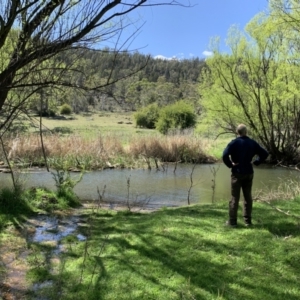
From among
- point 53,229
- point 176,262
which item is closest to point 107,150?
point 53,229

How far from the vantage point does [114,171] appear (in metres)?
20.2

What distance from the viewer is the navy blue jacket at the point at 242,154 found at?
6.51 m

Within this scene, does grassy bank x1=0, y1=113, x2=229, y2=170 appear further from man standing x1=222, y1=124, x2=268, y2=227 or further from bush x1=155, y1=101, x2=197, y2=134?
man standing x1=222, y1=124, x2=268, y2=227

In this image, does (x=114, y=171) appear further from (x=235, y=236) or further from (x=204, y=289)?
(x=204, y=289)

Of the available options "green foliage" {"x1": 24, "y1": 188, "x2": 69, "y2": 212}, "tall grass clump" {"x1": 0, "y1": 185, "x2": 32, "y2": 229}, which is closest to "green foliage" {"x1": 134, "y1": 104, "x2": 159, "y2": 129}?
"green foliage" {"x1": 24, "y1": 188, "x2": 69, "y2": 212}

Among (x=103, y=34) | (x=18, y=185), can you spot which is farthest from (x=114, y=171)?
(x=103, y=34)

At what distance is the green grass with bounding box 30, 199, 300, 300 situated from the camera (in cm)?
430

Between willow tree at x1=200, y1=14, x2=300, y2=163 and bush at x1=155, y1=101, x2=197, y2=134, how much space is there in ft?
31.9

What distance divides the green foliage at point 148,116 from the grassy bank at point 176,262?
130ft

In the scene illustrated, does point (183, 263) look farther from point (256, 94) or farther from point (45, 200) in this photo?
point (256, 94)

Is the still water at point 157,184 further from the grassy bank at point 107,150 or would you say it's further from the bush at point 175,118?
the bush at point 175,118

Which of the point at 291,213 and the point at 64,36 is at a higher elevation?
the point at 64,36

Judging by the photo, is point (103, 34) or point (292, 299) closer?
point (292, 299)

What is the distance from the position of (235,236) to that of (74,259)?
7.97ft
